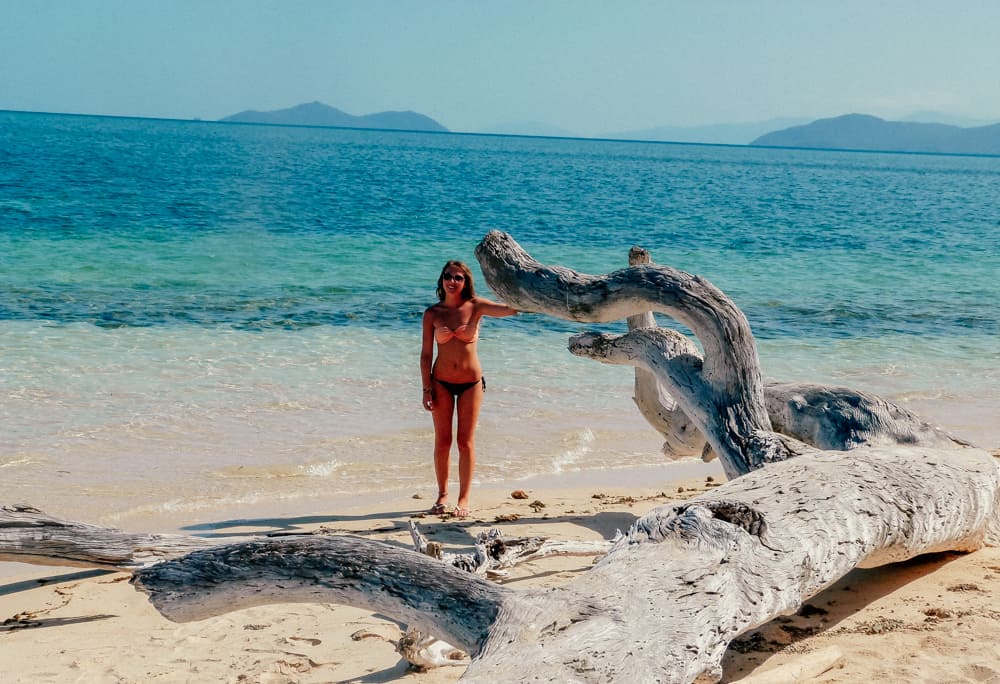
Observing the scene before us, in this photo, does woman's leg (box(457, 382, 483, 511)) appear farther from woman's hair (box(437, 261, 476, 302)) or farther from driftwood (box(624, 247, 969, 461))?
driftwood (box(624, 247, 969, 461))

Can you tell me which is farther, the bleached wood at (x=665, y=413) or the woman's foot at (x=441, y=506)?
the woman's foot at (x=441, y=506)

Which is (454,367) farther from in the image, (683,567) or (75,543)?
(683,567)

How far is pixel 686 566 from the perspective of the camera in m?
2.87

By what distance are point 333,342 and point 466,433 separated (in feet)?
17.8

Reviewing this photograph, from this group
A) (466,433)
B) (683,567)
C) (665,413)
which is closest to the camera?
(683,567)

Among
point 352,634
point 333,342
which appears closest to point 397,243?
point 333,342

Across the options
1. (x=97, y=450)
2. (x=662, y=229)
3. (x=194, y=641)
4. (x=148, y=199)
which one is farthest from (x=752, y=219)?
(x=194, y=641)

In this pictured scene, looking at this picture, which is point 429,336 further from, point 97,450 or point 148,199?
point 148,199

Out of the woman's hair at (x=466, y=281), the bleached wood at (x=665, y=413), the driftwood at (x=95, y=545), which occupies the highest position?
the woman's hair at (x=466, y=281)

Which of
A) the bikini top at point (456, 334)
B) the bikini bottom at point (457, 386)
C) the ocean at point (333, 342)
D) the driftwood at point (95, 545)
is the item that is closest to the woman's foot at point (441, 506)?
the ocean at point (333, 342)

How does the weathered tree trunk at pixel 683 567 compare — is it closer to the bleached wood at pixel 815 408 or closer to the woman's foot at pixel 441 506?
the bleached wood at pixel 815 408

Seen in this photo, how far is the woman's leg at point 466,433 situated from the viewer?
236 inches

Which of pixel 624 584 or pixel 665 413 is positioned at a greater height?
pixel 624 584

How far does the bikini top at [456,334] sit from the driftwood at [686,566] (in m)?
1.81
